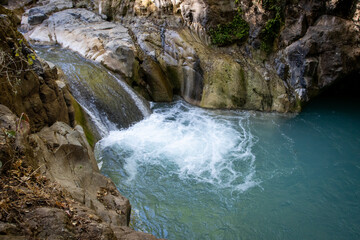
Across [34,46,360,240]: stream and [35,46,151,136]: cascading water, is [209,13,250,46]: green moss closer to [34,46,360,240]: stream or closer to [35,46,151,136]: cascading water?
[34,46,360,240]: stream

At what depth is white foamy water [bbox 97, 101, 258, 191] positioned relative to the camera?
599cm

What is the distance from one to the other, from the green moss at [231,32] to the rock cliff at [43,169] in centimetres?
709

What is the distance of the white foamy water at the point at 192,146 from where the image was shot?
5.99 m

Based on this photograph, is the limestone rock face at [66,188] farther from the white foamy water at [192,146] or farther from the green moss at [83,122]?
the white foamy water at [192,146]

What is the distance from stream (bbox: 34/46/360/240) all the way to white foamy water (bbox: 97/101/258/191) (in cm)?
3

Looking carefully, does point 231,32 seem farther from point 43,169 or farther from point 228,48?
point 43,169

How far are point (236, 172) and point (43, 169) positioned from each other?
4.47 m

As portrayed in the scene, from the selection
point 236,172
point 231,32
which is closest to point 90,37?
point 231,32

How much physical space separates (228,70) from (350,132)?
4859 mm

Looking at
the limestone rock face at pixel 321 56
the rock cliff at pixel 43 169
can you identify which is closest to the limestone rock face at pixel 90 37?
the rock cliff at pixel 43 169

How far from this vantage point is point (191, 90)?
961 centimetres

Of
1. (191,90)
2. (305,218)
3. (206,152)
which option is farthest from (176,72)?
(305,218)

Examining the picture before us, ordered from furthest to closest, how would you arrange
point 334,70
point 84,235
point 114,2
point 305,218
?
point 114,2 < point 334,70 < point 305,218 < point 84,235

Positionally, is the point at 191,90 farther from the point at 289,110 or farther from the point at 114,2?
the point at 114,2
